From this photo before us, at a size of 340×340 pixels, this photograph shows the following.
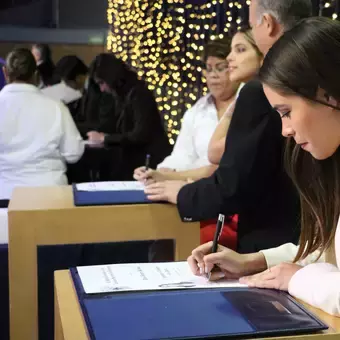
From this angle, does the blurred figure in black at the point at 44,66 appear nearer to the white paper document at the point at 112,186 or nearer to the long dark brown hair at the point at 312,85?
the white paper document at the point at 112,186

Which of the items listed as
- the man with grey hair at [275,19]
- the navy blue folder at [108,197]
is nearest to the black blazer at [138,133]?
the navy blue folder at [108,197]

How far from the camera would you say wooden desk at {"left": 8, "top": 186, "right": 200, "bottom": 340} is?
200cm

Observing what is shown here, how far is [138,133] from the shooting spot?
389 centimetres

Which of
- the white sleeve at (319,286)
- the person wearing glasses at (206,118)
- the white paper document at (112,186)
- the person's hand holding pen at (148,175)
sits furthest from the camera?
the person wearing glasses at (206,118)

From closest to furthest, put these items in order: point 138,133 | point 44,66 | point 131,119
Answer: point 138,133, point 131,119, point 44,66

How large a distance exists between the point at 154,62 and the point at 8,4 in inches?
149

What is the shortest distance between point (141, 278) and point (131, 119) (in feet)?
9.26

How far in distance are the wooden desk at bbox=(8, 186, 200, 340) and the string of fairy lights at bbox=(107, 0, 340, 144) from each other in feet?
8.41

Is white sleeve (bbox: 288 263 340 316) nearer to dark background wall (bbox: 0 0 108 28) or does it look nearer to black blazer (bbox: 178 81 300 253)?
black blazer (bbox: 178 81 300 253)

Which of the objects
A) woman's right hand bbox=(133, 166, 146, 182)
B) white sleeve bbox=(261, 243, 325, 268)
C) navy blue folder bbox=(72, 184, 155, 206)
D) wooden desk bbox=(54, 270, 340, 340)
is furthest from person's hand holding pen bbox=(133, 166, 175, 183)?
wooden desk bbox=(54, 270, 340, 340)

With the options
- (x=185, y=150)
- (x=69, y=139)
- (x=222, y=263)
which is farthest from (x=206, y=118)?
(x=222, y=263)

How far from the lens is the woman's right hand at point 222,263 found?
4.18ft

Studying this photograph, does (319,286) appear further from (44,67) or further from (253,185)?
(44,67)

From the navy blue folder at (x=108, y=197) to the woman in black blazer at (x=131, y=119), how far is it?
169cm
